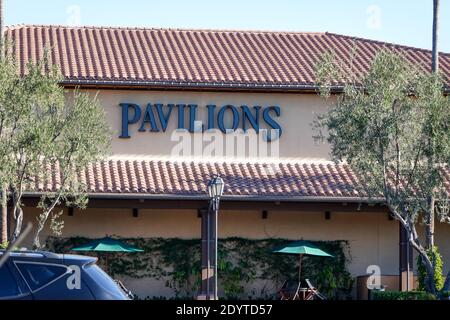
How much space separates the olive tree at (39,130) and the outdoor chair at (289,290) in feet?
21.3

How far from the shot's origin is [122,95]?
3091 cm

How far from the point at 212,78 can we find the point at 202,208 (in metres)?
4.21

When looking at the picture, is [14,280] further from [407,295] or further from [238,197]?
[238,197]

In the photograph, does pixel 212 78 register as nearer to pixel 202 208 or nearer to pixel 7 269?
pixel 202 208

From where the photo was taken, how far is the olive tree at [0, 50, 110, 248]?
24641mm

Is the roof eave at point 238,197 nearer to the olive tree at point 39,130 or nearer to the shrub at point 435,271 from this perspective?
the shrub at point 435,271

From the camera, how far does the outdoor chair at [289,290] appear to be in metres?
28.7

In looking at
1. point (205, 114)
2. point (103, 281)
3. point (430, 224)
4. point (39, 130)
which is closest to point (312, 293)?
point (430, 224)

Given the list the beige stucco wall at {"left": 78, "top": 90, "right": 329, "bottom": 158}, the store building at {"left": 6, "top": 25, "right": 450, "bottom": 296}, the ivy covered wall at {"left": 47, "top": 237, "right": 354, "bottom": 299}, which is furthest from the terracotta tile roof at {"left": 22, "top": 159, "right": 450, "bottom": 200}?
the ivy covered wall at {"left": 47, "top": 237, "right": 354, "bottom": 299}

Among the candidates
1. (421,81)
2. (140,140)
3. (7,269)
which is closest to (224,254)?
(140,140)

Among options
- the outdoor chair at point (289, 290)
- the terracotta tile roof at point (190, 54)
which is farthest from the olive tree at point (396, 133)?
the terracotta tile roof at point (190, 54)

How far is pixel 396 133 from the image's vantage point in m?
25.5

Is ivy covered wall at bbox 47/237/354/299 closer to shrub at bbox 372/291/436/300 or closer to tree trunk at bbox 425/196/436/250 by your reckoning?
tree trunk at bbox 425/196/436/250

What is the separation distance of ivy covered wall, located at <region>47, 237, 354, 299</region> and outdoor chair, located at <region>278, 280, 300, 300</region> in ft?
0.78
